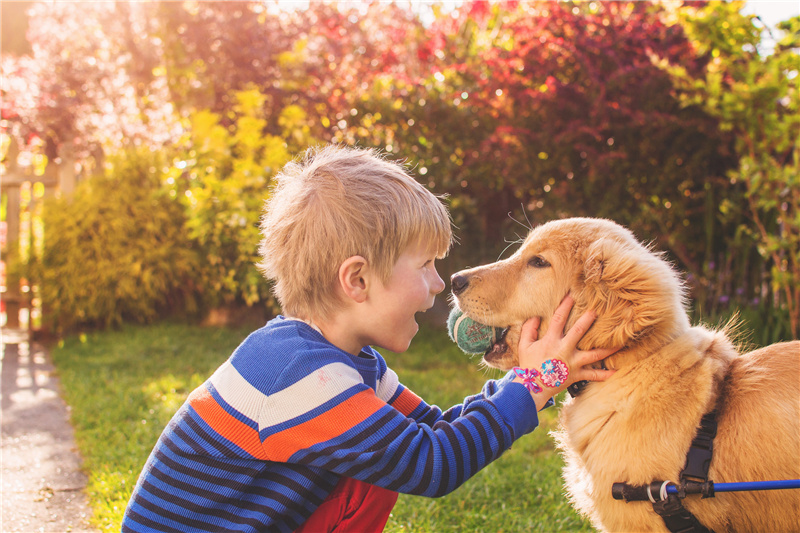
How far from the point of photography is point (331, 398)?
1.72 metres

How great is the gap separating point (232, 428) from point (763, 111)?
5.03 m

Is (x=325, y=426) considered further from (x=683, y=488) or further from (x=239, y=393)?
(x=683, y=488)

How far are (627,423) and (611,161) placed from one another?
482cm

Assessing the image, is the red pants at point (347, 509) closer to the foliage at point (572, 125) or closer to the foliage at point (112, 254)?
the foliage at point (572, 125)

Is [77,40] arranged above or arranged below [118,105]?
above

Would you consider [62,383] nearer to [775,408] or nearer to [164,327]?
[164,327]

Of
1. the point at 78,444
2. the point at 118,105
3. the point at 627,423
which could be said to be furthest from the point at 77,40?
the point at 627,423

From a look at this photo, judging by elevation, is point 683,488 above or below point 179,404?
above

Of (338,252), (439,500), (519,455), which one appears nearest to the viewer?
(338,252)

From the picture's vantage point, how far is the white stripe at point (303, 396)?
1.71 metres

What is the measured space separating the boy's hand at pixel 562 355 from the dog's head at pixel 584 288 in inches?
1.3

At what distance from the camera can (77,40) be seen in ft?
30.8

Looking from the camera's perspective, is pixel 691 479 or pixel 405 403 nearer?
pixel 691 479

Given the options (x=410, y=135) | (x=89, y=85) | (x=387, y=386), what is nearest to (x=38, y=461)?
(x=387, y=386)
